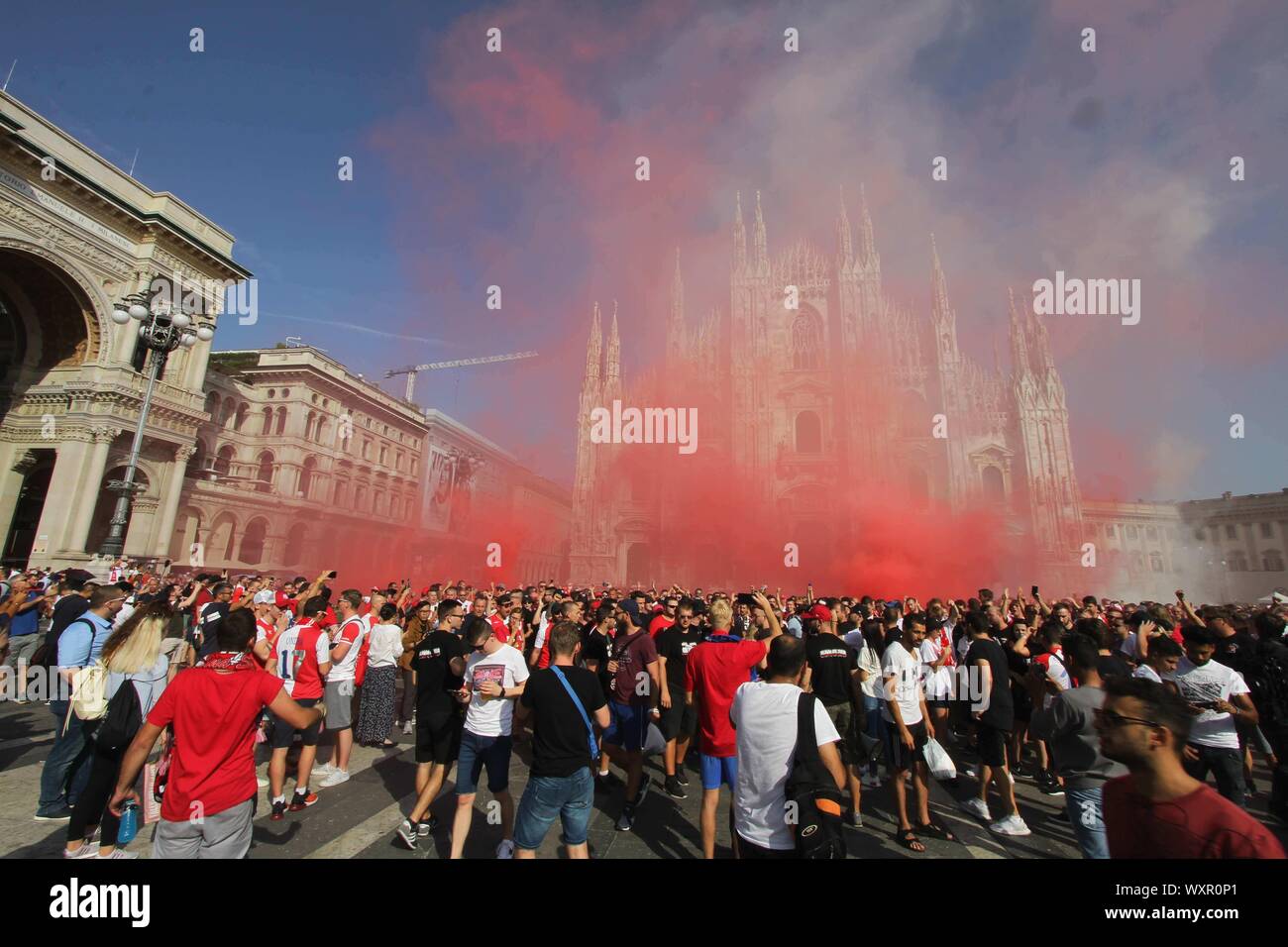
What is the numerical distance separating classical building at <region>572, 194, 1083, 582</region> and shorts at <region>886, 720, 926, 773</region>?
26055mm

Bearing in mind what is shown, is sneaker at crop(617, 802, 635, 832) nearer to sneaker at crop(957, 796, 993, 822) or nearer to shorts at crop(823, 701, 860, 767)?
shorts at crop(823, 701, 860, 767)

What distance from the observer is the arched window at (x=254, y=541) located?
30.8m

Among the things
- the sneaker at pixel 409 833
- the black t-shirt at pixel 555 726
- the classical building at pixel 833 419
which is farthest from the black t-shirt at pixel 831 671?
the classical building at pixel 833 419

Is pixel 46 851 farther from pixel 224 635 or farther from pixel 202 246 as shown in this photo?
pixel 202 246

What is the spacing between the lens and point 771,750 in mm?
2797

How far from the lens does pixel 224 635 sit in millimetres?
2816

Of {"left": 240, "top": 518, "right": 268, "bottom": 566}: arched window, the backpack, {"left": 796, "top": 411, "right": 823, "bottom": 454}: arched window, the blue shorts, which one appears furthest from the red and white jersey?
{"left": 240, "top": 518, "right": 268, "bottom": 566}: arched window

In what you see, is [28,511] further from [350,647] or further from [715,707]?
A: [715,707]

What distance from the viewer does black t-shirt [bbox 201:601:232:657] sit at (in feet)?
20.0

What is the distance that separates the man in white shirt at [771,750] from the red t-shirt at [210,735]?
246cm
